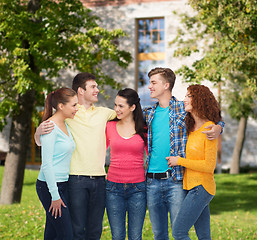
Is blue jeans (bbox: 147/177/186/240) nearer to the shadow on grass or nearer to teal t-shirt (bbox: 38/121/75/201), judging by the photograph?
teal t-shirt (bbox: 38/121/75/201)

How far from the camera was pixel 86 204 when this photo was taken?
13.9 feet

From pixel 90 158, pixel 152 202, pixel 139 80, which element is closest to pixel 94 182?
pixel 90 158

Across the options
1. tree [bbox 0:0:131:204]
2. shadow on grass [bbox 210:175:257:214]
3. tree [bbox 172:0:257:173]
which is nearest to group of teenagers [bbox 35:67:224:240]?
tree [bbox 172:0:257:173]

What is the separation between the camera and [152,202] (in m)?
4.33

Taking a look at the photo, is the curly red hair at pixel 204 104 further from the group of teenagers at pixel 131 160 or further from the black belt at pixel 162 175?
the black belt at pixel 162 175

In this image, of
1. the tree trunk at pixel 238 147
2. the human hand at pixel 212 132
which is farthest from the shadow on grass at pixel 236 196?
the human hand at pixel 212 132

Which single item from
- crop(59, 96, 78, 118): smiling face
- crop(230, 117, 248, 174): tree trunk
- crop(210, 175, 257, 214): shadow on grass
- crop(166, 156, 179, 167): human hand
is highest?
crop(59, 96, 78, 118): smiling face

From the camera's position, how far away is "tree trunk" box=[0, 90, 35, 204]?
12781 millimetres

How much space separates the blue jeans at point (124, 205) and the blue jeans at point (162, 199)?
0.35 feet

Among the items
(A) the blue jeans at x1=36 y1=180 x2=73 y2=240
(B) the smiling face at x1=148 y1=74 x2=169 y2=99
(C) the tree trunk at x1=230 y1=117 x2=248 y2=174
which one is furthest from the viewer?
(C) the tree trunk at x1=230 y1=117 x2=248 y2=174

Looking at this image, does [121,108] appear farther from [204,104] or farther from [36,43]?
[36,43]

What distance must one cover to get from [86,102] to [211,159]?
1.50m

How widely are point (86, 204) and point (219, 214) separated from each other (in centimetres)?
1068

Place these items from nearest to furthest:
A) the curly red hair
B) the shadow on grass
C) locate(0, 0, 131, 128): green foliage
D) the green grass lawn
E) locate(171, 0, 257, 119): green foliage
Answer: the curly red hair
the green grass lawn
locate(171, 0, 257, 119): green foliage
locate(0, 0, 131, 128): green foliage
the shadow on grass
